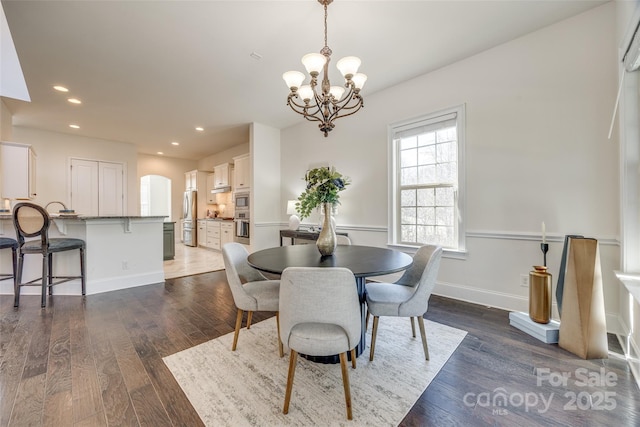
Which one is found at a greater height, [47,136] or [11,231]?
[47,136]

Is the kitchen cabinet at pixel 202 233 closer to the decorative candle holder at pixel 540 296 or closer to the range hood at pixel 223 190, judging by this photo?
the range hood at pixel 223 190

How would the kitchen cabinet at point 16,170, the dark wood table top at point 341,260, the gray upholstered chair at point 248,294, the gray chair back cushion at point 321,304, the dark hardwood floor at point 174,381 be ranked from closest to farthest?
1. the gray chair back cushion at point 321,304
2. the dark hardwood floor at point 174,381
3. the dark wood table top at point 341,260
4. the gray upholstered chair at point 248,294
5. the kitchen cabinet at point 16,170

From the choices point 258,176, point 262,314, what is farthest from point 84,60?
point 262,314

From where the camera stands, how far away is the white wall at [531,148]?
222 centimetres

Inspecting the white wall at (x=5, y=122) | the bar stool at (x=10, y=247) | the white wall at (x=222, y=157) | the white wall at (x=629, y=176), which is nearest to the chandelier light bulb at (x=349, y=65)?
the white wall at (x=629, y=176)

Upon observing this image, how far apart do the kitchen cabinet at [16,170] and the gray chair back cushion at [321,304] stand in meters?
5.03

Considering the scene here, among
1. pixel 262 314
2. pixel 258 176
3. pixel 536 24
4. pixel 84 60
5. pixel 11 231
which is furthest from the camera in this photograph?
pixel 258 176

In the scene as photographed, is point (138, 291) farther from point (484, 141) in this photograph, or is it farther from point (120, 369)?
point (484, 141)

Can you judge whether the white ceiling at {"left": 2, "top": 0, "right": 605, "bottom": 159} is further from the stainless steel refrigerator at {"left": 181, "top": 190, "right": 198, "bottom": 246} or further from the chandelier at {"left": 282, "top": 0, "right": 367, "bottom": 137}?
the stainless steel refrigerator at {"left": 181, "top": 190, "right": 198, "bottom": 246}

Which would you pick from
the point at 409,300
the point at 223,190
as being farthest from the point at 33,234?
the point at 223,190

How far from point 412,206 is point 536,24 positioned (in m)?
2.16

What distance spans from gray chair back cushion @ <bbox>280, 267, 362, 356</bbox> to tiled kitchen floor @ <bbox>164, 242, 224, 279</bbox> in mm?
3730

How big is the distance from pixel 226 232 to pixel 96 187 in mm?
3198

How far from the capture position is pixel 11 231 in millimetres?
3295
